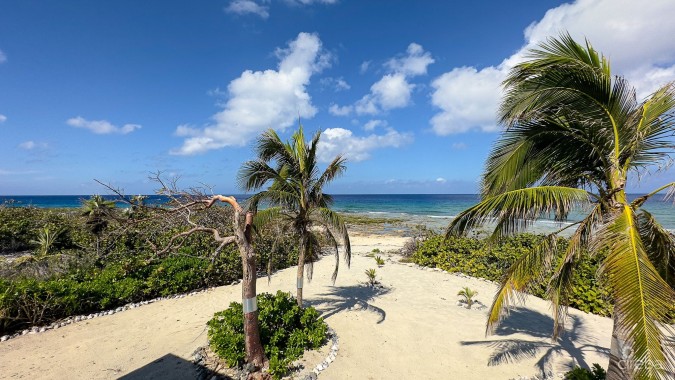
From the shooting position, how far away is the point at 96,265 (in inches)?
375

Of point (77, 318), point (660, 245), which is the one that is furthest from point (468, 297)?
point (77, 318)

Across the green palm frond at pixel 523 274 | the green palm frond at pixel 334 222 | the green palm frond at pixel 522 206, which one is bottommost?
the green palm frond at pixel 523 274

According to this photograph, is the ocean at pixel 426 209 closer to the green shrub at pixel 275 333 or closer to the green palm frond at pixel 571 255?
the green palm frond at pixel 571 255

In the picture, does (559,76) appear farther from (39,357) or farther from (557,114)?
(39,357)

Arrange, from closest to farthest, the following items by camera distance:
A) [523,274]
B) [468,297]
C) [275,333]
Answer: [523,274], [275,333], [468,297]

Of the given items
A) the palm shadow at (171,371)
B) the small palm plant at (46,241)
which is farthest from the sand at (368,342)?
the small palm plant at (46,241)

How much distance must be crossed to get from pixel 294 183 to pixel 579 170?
5032 millimetres

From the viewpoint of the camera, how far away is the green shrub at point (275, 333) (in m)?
5.06

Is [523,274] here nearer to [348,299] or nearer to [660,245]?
[660,245]

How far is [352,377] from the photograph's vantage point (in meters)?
5.00

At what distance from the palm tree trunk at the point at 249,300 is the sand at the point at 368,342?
1116 mm

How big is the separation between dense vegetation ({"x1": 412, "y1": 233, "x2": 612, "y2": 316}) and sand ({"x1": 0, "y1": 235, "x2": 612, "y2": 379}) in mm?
477

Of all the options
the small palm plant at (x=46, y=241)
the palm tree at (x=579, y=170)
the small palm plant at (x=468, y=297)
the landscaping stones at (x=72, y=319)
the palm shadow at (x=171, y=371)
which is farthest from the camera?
the small palm plant at (x=46, y=241)

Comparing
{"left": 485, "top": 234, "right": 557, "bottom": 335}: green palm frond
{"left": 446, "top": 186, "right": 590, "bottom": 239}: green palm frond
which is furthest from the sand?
{"left": 446, "top": 186, "right": 590, "bottom": 239}: green palm frond
